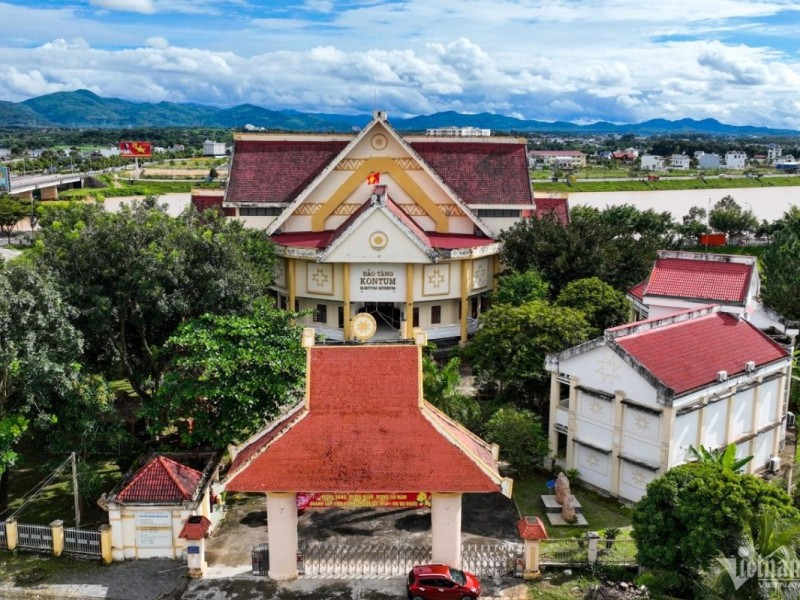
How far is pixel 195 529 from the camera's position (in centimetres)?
1908

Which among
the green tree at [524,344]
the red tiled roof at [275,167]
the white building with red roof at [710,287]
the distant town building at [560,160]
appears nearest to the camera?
the green tree at [524,344]

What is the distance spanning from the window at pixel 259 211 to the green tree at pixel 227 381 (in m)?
18.2

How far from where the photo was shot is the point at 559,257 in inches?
1447

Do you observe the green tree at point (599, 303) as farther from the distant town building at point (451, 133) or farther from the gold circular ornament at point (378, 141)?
the distant town building at point (451, 133)

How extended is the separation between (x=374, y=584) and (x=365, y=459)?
343cm

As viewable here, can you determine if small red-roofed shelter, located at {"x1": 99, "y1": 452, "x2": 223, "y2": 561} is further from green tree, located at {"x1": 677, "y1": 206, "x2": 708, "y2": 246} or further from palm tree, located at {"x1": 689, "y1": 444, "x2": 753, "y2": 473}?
green tree, located at {"x1": 677, "y1": 206, "x2": 708, "y2": 246}

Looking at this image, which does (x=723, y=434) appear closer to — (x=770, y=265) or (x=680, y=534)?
(x=680, y=534)

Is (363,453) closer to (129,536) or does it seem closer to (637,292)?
(129,536)

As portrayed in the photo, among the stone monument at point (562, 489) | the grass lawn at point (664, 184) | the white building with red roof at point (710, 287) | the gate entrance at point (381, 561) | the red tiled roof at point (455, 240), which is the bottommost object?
the gate entrance at point (381, 561)

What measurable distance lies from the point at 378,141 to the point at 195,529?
25.3m

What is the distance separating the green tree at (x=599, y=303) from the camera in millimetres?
32031

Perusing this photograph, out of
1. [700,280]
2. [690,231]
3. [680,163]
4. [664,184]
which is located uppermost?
[680,163]

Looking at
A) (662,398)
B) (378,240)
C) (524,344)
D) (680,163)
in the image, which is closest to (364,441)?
(662,398)

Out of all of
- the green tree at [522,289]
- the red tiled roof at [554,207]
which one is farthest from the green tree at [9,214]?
the green tree at [522,289]
